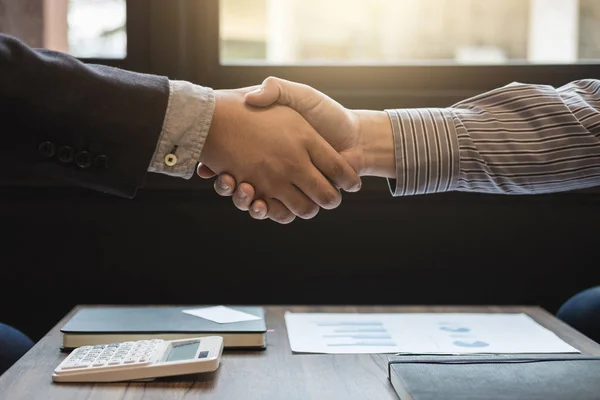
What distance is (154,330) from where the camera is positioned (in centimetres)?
111

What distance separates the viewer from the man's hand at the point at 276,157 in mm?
1321

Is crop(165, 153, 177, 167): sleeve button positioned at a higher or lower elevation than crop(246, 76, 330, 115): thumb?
lower

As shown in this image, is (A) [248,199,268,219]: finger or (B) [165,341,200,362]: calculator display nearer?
(B) [165,341,200,362]: calculator display

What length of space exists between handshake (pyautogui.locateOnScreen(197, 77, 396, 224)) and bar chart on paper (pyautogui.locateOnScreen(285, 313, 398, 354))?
21 centimetres

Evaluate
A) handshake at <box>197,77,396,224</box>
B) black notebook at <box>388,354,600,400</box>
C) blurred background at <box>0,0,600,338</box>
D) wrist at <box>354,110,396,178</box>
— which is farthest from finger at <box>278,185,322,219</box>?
black notebook at <box>388,354,600,400</box>

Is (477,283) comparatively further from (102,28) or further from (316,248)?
(102,28)

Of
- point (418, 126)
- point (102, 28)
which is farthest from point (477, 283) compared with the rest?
point (102, 28)

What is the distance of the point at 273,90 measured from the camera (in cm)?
136

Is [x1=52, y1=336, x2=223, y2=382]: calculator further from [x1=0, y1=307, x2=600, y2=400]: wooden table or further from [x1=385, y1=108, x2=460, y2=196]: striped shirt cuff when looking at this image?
[x1=385, y1=108, x2=460, y2=196]: striped shirt cuff

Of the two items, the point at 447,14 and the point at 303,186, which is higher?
the point at 447,14

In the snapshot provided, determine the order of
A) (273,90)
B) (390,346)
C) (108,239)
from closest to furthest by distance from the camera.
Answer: (390,346)
(273,90)
(108,239)

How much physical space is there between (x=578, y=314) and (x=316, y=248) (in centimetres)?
59

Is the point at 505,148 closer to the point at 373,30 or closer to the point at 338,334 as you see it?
the point at 338,334

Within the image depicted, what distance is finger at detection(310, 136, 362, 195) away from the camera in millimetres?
1383
